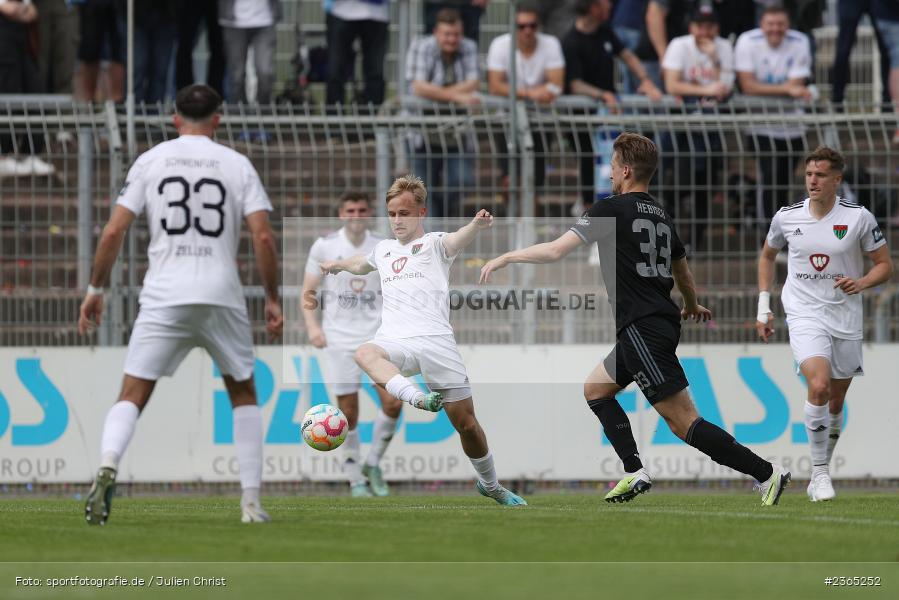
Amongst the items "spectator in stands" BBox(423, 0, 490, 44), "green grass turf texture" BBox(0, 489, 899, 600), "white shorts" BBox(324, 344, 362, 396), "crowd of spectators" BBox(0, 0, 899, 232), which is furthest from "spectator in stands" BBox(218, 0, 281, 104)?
"green grass turf texture" BBox(0, 489, 899, 600)

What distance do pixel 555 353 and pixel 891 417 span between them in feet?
10.3

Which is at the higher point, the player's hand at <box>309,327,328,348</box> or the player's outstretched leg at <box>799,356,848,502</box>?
the player's hand at <box>309,327,328,348</box>

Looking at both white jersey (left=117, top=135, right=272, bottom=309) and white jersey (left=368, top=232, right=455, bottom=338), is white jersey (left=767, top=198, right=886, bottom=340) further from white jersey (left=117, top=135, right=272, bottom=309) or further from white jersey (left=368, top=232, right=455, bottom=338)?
white jersey (left=117, top=135, right=272, bottom=309)

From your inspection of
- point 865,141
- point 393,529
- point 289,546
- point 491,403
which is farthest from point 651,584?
point 865,141

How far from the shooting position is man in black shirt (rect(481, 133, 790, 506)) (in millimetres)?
9352

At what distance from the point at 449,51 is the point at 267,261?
28.6ft

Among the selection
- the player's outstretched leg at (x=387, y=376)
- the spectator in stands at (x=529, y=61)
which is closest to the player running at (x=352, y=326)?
the spectator in stands at (x=529, y=61)

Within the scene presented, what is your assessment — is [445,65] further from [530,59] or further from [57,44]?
[57,44]

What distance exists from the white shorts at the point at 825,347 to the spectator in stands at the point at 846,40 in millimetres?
6365

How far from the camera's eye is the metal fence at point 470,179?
14.2 meters

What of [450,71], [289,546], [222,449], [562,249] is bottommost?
[222,449]

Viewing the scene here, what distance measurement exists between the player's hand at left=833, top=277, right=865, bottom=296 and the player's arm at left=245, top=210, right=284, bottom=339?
4.53 meters

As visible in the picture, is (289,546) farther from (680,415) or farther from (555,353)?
(555,353)

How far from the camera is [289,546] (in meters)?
7.00
